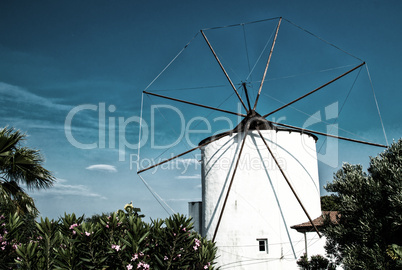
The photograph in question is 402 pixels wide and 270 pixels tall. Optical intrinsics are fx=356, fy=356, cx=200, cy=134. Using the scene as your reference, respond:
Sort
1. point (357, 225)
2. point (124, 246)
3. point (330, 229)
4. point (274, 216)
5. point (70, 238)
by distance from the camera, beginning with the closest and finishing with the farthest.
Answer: point (124, 246) < point (70, 238) < point (357, 225) < point (330, 229) < point (274, 216)

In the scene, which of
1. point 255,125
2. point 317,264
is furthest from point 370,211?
point 255,125

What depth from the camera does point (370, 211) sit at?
27.9 feet

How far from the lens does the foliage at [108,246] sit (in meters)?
7.32

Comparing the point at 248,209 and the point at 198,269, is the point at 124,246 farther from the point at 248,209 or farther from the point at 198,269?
the point at 248,209

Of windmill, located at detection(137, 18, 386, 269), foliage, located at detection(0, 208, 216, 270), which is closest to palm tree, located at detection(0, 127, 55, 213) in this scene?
foliage, located at detection(0, 208, 216, 270)

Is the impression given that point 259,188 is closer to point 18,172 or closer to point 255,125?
point 255,125

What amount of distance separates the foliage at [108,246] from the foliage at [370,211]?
3.54 metres

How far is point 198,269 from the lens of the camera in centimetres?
802

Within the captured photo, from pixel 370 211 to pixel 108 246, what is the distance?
6083mm

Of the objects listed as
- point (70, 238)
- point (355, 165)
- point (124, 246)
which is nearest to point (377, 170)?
point (355, 165)

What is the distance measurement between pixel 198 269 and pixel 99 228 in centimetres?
238

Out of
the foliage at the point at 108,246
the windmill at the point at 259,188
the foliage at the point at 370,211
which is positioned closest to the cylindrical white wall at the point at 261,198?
the windmill at the point at 259,188

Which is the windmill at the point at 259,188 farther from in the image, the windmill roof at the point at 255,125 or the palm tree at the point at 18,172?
the palm tree at the point at 18,172

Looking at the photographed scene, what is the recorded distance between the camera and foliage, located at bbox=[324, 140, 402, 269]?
798 centimetres
